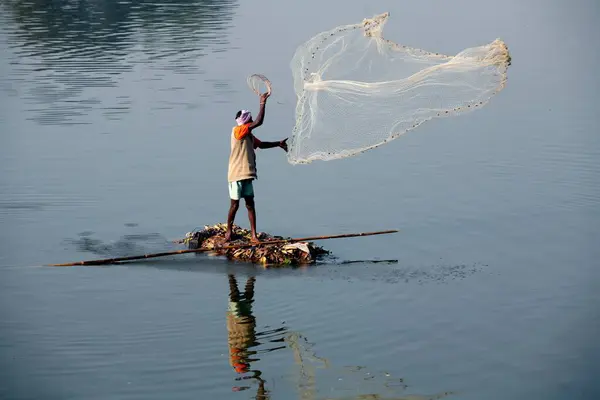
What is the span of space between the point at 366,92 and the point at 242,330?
129 inches

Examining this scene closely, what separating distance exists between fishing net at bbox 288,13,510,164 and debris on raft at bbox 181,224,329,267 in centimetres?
100

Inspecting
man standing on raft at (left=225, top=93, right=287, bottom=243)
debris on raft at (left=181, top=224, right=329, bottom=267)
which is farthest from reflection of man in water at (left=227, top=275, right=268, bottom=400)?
man standing on raft at (left=225, top=93, right=287, bottom=243)

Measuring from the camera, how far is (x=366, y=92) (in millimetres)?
11492

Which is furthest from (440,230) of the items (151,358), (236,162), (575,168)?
(151,358)

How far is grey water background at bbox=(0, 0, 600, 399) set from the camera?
8914 millimetres

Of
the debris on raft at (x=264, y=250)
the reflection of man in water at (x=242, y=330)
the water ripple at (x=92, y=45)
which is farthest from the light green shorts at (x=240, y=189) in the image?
the water ripple at (x=92, y=45)

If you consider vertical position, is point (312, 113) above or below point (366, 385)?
above

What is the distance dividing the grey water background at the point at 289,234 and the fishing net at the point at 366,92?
1.47 metres

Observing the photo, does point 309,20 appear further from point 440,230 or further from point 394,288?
point 394,288

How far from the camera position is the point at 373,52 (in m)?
11.5

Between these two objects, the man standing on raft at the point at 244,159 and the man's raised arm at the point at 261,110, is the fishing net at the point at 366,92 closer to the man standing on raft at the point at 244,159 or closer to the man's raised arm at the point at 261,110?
the man standing on raft at the point at 244,159

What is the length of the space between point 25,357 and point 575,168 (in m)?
10.1

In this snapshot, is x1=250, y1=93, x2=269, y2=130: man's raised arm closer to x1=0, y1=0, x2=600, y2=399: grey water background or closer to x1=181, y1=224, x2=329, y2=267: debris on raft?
x1=181, y1=224, x2=329, y2=267: debris on raft

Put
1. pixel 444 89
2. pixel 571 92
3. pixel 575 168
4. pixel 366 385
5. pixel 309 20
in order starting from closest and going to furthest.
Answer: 1. pixel 366 385
2. pixel 444 89
3. pixel 575 168
4. pixel 571 92
5. pixel 309 20
